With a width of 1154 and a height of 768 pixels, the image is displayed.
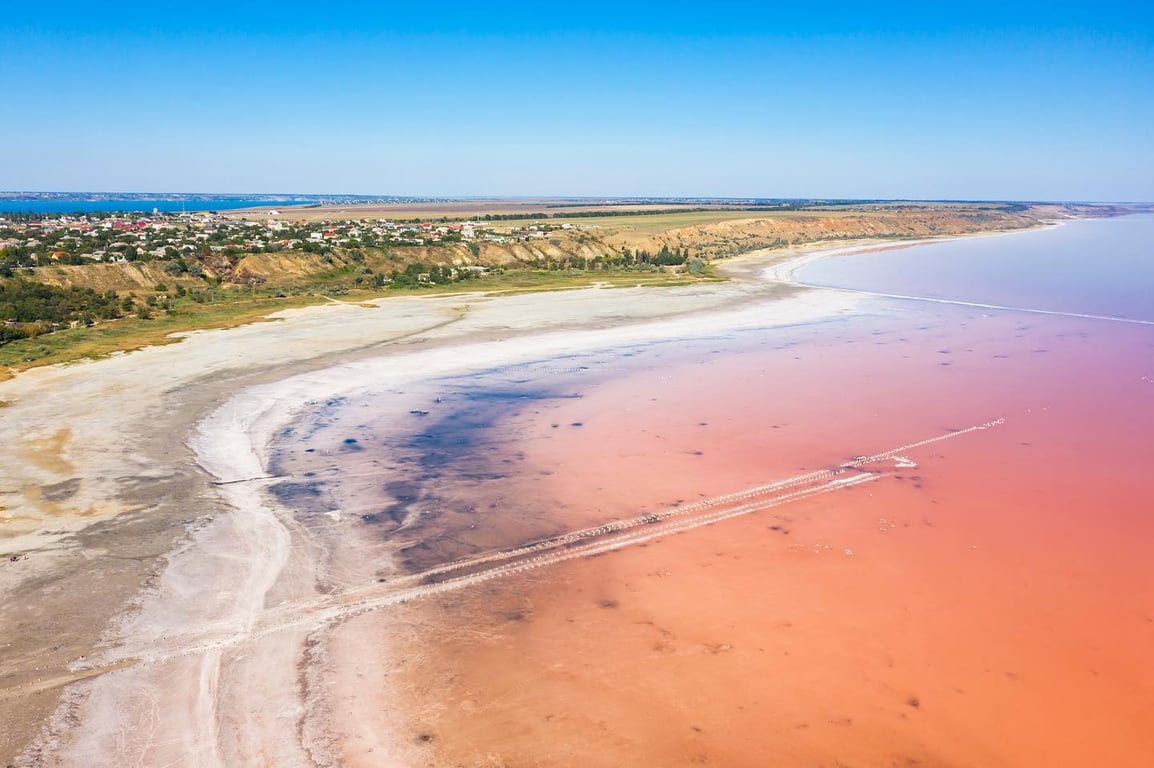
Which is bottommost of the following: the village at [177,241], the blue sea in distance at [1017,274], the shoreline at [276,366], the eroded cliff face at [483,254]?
the shoreline at [276,366]

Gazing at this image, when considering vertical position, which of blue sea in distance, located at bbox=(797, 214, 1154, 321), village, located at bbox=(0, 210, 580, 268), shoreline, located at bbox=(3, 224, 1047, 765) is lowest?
shoreline, located at bbox=(3, 224, 1047, 765)

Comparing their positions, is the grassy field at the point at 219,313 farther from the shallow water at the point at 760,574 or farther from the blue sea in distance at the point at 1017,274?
the blue sea in distance at the point at 1017,274

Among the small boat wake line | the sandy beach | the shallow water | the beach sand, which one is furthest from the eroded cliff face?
the small boat wake line

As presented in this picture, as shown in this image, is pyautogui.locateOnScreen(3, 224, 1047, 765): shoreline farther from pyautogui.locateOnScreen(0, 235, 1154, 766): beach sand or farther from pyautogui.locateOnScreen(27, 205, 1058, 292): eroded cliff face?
pyautogui.locateOnScreen(27, 205, 1058, 292): eroded cliff face

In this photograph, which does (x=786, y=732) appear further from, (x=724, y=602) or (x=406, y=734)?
(x=406, y=734)

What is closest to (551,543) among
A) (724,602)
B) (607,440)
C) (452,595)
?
(452,595)

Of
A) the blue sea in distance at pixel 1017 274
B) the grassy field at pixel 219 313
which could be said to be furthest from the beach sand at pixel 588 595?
the blue sea in distance at pixel 1017 274
